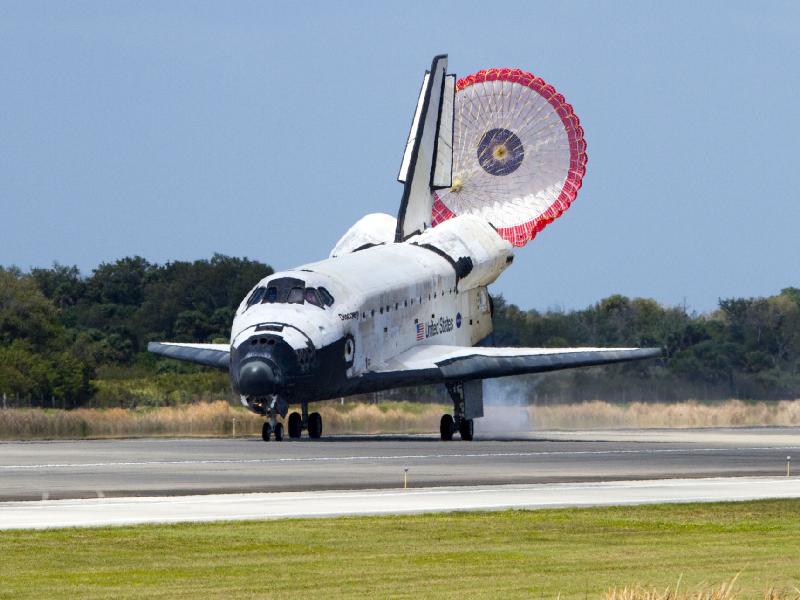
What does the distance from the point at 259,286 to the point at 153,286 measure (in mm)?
66732

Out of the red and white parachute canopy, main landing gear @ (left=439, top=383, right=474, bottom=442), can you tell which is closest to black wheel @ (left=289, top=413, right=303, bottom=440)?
main landing gear @ (left=439, top=383, right=474, bottom=442)

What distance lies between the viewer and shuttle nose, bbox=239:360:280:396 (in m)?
42.3

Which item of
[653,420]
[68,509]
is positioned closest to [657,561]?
[68,509]

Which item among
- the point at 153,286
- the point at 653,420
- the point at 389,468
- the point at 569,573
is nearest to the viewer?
the point at 569,573

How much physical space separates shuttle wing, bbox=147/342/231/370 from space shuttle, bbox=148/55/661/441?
0.23ft

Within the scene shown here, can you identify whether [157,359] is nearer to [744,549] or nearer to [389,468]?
[389,468]

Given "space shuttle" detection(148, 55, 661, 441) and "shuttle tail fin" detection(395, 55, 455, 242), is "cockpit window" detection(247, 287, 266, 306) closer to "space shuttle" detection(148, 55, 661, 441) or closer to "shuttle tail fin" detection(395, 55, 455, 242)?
"space shuttle" detection(148, 55, 661, 441)

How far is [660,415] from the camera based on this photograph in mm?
66375

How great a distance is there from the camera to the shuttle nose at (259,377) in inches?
1666

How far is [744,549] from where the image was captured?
17922mm

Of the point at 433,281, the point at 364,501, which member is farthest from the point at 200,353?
the point at 364,501

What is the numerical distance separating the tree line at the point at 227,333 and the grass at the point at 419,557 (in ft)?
146

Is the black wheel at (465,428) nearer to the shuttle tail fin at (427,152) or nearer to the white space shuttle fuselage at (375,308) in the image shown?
the white space shuttle fuselage at (375,308)

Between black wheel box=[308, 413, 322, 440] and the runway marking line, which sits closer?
the runway marking line
